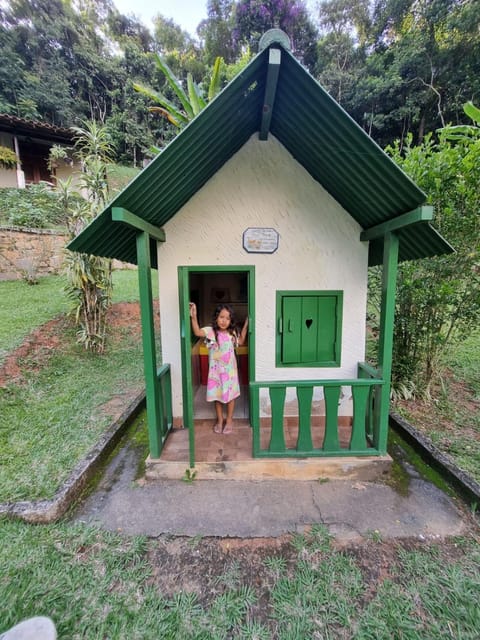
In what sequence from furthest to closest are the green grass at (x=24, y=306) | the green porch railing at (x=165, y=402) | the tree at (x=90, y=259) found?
the tree at (x=90, y=259)
the green grass at (x=24, y=306)
the green porch railing at (x=165, y=402)

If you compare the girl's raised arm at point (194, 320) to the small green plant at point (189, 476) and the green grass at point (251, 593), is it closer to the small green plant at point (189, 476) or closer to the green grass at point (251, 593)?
the small green plant at point (189, 476)

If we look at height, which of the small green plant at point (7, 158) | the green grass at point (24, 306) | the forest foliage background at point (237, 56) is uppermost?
the forest foliage background at point (237, 56)

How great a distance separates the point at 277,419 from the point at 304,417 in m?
0.29

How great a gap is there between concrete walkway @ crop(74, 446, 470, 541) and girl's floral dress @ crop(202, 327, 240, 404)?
93 centimetres

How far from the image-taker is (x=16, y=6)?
21.5m

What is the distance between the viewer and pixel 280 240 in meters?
3.38

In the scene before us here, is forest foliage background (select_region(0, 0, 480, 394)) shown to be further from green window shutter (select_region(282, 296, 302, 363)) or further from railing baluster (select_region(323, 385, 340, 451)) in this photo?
railing baluster (select_region(323, 385, 340, 451))

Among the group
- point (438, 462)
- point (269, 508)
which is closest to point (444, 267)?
point (438, 462)

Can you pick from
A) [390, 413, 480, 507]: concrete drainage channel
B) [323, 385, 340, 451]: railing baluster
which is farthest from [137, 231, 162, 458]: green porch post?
[390, 413, 480, 507]: concrete drainage channel

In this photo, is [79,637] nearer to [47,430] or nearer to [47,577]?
[47,577]

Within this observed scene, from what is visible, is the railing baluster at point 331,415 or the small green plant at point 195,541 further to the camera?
the railing baluster at point 331,415

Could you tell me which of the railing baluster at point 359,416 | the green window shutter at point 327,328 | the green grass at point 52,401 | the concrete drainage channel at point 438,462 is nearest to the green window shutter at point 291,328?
the green window shutter at point 327,328

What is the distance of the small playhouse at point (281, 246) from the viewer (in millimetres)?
2477

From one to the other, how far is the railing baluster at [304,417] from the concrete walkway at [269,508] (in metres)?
0.36
